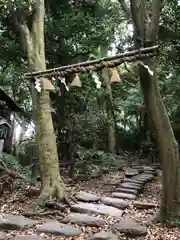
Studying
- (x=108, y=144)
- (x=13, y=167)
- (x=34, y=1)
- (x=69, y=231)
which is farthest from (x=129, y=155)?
(x=69, y=231)

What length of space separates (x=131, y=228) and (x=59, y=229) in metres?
1.19

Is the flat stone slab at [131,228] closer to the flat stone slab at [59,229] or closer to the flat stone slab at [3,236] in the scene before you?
the flat stone slab at [59,229]

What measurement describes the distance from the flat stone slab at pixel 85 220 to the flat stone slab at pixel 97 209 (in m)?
0.43

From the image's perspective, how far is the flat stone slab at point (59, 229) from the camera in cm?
521

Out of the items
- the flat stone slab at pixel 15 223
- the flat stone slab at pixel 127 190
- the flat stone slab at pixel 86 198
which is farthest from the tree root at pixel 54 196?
the flat stone slab at pixel 127 190

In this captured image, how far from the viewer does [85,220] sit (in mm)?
5824

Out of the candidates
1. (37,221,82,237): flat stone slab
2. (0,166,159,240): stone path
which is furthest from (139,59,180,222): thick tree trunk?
(37,221,82,237): flat stone slab

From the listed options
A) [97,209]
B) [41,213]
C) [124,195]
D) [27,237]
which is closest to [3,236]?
[27,237]

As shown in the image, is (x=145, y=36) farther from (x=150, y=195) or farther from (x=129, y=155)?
(x=129, y=155)

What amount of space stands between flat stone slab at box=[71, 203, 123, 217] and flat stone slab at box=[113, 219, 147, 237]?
2.25 feet

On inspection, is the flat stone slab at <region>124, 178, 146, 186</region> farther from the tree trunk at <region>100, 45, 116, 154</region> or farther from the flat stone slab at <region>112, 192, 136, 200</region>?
the tree trunk at <region>100, 45, 116, 154</region>

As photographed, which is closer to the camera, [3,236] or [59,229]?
[3,236]

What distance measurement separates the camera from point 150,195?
28.7 ft

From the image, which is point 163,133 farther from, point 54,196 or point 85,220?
point 54,196
